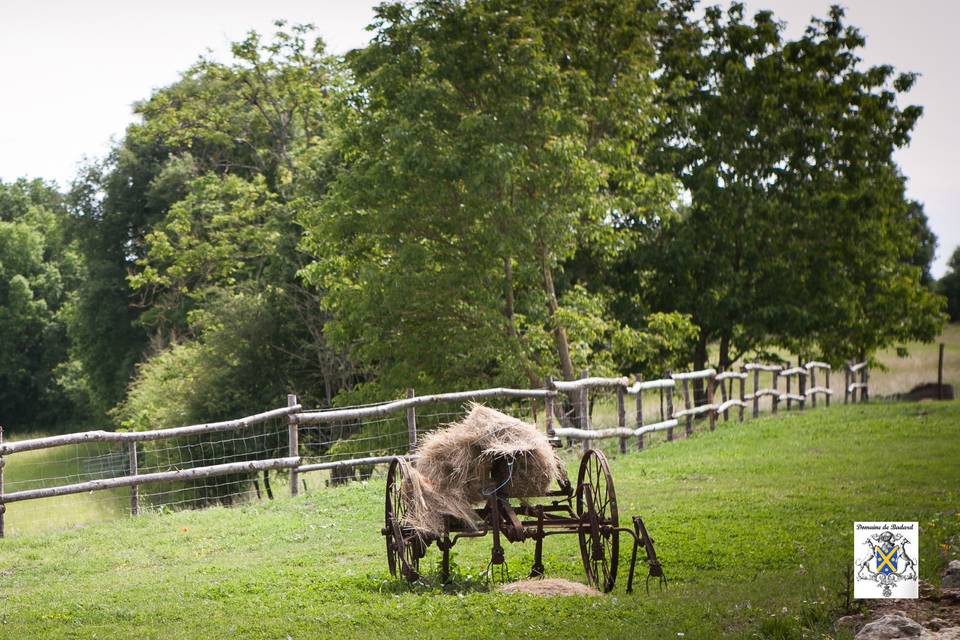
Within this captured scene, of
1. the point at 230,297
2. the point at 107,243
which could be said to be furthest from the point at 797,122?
the point at 107,243

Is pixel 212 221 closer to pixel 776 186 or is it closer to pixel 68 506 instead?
pixel 68 506

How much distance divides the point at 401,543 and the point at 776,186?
21.2m

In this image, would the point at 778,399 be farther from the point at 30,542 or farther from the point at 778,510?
the point at 30,542

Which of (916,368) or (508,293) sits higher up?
(508,293)

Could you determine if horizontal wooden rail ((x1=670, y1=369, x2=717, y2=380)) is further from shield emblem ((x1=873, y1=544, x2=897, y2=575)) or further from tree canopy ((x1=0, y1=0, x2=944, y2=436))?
shield emblem ((x1=873, y1=544, x2=897, y2=575))

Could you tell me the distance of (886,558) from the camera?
781cm

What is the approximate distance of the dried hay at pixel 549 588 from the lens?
332 inches

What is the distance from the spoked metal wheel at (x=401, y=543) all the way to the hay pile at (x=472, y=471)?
17 cm

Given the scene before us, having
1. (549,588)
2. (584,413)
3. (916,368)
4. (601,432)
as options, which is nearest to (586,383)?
(584,413)

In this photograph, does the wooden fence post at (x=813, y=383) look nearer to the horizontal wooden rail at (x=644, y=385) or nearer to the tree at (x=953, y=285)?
the horizontal wooden rail at (x=644, y=385)

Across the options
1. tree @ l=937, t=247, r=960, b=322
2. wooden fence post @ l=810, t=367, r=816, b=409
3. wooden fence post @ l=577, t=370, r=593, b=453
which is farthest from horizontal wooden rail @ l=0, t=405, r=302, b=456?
tree @ l=937, t=247, r=960, b=322

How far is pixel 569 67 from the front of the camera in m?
24.2

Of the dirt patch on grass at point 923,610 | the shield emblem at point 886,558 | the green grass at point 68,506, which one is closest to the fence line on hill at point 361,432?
the green grass at point 68,506

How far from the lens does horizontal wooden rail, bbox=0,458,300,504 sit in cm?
1325
